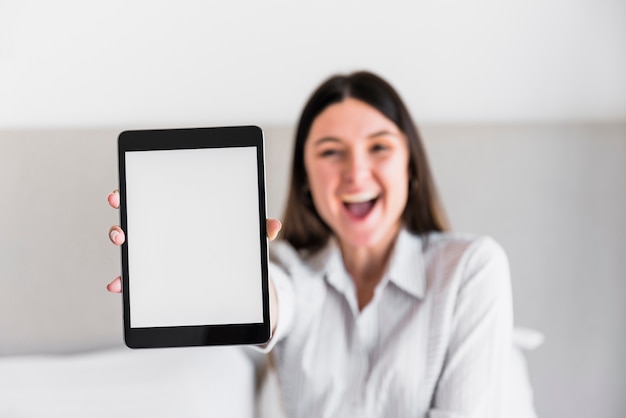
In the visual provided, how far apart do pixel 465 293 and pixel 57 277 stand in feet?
→ 2.70

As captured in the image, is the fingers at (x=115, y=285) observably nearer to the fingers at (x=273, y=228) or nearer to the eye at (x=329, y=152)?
the fingers at (x=273, y=228)

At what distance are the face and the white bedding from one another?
1.19 feet

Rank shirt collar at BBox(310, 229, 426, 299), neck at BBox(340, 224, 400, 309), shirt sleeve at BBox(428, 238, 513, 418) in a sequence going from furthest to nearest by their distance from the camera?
neck at BBox(340, 224, 400, 309), shirt collar at BBox(310, 229, 426, 299), shirt sleeve at BBox(428, 238, 513, 418)

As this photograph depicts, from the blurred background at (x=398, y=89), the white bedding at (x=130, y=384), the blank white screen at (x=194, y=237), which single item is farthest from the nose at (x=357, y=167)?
the white bedding at (x=130, y=384)

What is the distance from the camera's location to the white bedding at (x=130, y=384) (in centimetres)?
108

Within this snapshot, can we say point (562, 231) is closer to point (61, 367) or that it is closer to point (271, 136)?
point (271, 136)

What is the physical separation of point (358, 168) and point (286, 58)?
335mm

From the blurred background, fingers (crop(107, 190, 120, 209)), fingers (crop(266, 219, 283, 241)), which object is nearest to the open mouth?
the blurred background

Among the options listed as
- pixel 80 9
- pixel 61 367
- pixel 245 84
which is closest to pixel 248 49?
pixel 245 84

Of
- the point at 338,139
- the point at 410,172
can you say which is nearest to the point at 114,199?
the point at 338,139

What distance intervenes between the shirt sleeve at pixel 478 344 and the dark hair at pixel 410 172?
164mm

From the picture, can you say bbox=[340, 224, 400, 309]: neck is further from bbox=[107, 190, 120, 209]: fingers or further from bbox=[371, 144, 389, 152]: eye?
bbox=[107, 190, 120, 209]: fingers

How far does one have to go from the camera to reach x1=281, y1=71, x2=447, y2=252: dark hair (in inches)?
44.8

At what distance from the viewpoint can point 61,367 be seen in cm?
121
